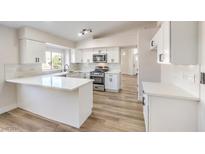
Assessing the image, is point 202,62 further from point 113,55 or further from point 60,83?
point 113,55

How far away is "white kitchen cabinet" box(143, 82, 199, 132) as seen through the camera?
1.58 m

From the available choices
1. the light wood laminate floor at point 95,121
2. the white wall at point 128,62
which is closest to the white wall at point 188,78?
the light wood laminate floor at point 95,121

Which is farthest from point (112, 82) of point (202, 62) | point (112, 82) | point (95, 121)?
point (202, 62)

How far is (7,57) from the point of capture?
3.17m

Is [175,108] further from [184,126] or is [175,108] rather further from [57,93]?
[57,93]

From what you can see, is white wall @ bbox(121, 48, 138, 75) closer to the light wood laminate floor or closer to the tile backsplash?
the tile backsplash

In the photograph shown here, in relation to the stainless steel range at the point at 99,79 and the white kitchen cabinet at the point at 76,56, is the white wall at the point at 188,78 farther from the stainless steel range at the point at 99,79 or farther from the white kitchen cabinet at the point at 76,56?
the white kitchen cabinet at the point at 76,56

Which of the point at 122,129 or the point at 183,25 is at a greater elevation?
the point at 183,25

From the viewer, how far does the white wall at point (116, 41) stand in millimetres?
4773

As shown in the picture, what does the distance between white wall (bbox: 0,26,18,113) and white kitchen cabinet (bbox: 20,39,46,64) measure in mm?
179
